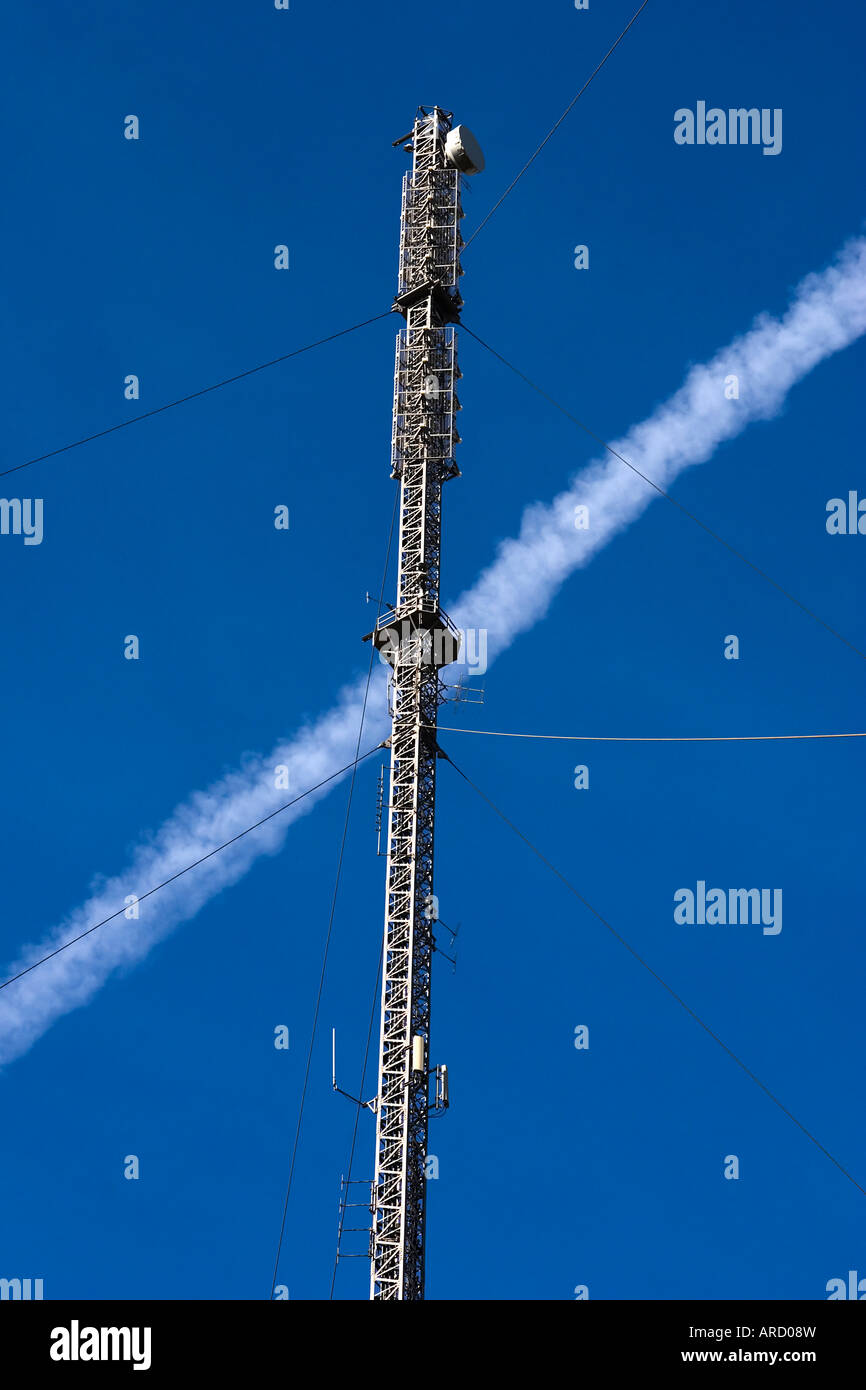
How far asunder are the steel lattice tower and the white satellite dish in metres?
0.04

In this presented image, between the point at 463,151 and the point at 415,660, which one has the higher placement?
the point at 463,151

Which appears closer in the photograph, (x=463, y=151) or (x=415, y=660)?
(x=415, y=660)

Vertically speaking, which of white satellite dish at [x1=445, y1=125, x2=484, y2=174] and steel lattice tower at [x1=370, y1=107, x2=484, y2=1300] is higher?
white satellite dish at [x1=445, y1=125, x2=484, y2=174]

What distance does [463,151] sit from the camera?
52938 millimetres

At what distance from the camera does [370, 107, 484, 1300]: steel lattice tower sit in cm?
4244

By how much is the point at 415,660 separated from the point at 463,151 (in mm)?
15473

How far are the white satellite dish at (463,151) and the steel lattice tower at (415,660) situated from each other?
0.04 metres

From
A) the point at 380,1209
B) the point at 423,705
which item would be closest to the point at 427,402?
the point at 423,705

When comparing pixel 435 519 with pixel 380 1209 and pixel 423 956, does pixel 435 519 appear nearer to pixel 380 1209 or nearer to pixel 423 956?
pixel 423 956

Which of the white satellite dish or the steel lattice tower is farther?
the white satellite dish

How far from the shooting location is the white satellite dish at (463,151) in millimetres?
52938
